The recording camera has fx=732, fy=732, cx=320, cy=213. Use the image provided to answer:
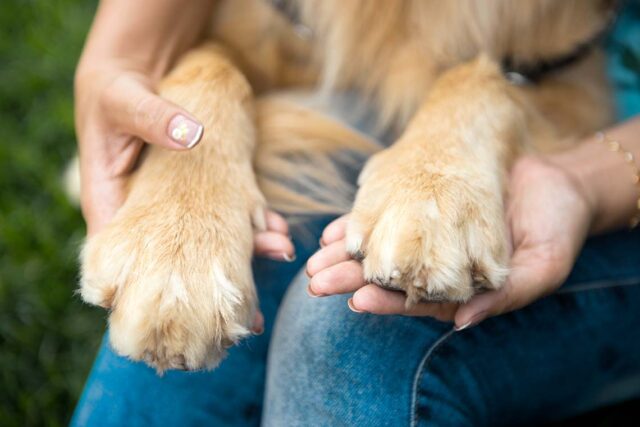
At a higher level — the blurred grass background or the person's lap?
the person's lap

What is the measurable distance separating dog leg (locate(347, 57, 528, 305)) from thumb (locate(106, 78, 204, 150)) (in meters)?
0.30

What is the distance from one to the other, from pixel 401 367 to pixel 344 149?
1.77 feet

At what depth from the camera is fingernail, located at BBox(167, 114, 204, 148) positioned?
1.16 meters

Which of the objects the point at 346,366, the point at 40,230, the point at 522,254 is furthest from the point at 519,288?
the point at 40,230

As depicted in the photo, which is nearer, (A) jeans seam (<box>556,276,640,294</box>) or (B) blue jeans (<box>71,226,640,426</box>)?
(B) blue jeans (<box>71,226,640,426</box>)

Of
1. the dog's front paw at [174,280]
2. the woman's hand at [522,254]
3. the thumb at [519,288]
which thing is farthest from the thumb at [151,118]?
the thumb at [519,288]

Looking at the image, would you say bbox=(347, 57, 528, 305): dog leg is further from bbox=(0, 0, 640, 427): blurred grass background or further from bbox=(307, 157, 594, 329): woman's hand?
bbox=(0, 0, 640, 427): blurred grass background

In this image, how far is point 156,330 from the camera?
1.04m

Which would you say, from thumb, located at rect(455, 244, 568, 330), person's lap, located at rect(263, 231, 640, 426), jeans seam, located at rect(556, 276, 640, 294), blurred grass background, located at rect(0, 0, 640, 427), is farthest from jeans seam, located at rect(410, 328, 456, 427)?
blurred grass background, located at rect(0, 0, 640, 427)

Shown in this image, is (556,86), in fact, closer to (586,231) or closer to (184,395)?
(586,231)

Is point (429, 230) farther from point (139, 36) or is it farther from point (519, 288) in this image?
point (139, 36)

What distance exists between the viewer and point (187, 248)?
113 cm

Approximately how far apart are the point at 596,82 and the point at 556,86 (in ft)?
0.40

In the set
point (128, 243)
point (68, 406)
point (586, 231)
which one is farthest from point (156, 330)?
point (68, 406)
